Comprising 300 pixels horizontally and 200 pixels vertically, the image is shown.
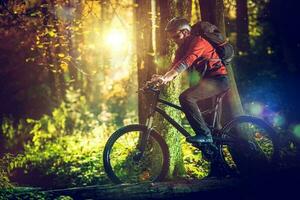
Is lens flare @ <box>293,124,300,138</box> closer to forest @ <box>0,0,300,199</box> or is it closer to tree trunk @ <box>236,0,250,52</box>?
forest @ <box>0,0,300,199</box>

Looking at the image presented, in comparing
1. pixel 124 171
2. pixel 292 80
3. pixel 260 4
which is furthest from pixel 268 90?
pixel 124 171

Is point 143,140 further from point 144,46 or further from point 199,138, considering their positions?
point 144,46

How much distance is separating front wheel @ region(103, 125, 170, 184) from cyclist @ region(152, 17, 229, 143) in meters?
0.74

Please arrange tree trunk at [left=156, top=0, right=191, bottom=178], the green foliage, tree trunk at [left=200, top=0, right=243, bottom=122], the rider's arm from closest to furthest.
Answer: the rider's arm → tree trunk at [left=156, top=0, right=191, bottom=178] → tree trunk at [left=200, top=0, right=243, bottom=122] → the green foliage

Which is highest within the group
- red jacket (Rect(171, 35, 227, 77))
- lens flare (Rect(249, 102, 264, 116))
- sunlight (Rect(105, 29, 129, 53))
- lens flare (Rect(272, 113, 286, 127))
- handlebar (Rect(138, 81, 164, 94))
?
sunlight (Rect(105, 29, 129, 53))

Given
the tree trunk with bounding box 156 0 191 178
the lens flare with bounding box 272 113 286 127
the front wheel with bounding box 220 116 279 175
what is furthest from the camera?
the lens flare with bounding box 272 113 286 127

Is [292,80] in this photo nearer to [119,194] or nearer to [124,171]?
[124,171]

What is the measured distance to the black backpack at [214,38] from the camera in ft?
24.3

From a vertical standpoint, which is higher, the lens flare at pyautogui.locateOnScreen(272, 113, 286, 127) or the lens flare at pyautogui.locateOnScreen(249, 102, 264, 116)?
the lens flare at pyautogui.locateOnScreen(249, 102, 264, 116)

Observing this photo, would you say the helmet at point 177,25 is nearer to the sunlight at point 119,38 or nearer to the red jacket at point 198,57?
the red jacket at point 198,57

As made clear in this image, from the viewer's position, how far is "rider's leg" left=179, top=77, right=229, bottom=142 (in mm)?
7277

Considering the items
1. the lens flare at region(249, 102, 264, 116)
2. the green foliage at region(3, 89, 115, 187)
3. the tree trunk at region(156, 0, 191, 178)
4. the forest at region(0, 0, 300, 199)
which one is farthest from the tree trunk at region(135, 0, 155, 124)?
the lens flare at region(249, 102, 264, 116)

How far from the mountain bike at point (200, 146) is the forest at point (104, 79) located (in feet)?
0.79

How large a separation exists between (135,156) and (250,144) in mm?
1977
